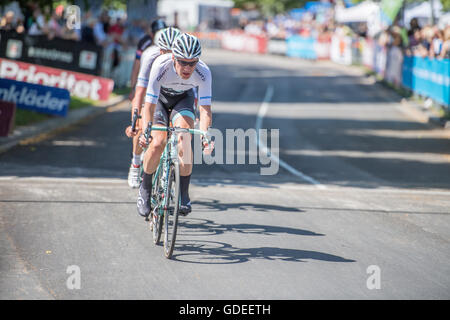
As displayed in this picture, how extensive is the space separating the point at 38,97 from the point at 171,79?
10438mm

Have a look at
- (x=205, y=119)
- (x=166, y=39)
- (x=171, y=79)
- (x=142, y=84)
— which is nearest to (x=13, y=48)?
(x=166, y=39)

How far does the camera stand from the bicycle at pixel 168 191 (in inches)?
A: 270

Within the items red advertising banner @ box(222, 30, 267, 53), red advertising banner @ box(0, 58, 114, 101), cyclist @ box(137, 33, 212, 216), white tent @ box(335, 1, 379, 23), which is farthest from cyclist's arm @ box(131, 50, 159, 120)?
red advertising banner @ box(222, 30, 267, 53)

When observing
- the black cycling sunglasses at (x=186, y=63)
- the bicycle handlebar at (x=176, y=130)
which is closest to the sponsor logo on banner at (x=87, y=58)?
the black cycling sunglasses at (x=186, y=63)

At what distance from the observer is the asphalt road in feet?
20.4

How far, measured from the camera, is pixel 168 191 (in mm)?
6984

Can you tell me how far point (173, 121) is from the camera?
771 centimetres

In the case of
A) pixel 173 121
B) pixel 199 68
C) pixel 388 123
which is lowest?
pixel 388 123

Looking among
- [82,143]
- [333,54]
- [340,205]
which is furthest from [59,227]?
[333,54]

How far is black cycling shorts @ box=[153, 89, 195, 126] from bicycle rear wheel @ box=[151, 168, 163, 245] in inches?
22.4

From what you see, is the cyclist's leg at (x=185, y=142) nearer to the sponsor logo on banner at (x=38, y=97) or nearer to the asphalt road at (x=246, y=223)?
the asphalt road at (x=246, y=223)

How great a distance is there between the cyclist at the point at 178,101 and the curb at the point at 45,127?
636 centimetres

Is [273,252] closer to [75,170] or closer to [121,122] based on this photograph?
[75,170]

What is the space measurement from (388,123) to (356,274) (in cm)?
1398
